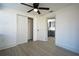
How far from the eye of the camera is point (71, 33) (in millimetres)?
3803

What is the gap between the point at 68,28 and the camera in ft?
13.0

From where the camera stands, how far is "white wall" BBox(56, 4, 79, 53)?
3.58m

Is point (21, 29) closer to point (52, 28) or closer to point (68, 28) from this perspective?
point (68, 28)

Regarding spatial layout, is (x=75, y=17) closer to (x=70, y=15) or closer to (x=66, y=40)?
(x=70, y=15)

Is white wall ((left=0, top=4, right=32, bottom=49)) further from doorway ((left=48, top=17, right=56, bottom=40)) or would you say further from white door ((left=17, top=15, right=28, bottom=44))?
doorway ((left=48, top=17, right=56, bottom=40))

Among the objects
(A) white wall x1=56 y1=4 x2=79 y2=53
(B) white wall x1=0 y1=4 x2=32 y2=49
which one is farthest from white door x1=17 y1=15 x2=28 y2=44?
(A) white wall x1=56 y1=4 x2=79 y2=53

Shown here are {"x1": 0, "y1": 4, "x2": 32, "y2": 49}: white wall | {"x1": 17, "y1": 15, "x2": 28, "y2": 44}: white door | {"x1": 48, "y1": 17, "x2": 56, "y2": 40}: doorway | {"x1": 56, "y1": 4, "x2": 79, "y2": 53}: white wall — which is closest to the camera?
{"x1": 56, "y1": 4, "x2": 79, "y2": 53}: white wall

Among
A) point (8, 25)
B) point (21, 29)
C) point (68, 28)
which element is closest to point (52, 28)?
point (21, 29)

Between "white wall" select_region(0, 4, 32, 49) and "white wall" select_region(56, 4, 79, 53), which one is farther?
"white wall" select_region(0, 4, 32, 49)

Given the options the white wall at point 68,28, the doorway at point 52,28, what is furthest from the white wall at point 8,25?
the doorway at point 52,28

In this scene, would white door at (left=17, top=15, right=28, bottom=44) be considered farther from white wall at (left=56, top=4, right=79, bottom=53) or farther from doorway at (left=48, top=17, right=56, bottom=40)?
doorway at (left=48, top=17, right=56, bottom=40)

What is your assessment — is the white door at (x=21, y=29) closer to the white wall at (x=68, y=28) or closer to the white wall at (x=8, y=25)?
the white wall at (x=8, y=25)

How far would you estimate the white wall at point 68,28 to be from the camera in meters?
3.58

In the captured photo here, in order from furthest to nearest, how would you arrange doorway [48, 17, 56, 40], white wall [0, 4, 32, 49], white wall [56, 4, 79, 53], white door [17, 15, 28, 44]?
doorway [48, 17, 56, 40], white door [17, 15, 28, 44], white wall [0, 4, 32, 49], white wall [56, 4, 79, 53]
